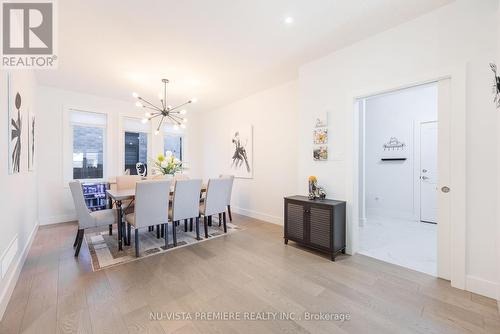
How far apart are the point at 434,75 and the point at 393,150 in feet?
9.67

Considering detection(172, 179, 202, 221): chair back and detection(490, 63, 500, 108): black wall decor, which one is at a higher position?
detection(490, 63, 500, 108): black wall decor

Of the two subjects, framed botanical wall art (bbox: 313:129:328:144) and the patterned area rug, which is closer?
the patterned area rug

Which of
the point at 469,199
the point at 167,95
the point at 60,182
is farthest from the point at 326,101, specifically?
the point at 60,182

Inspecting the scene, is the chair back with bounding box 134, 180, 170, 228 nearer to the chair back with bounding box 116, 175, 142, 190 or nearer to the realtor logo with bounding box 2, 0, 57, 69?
the chair back with bounding box 116, 175, 142, 190

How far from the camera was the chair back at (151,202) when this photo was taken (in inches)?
107

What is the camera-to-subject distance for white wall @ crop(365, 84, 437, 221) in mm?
4391

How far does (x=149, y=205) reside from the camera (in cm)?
284

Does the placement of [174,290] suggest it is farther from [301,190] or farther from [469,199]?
[469,199]

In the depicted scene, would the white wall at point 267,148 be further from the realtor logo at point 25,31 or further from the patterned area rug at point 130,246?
the realtor logo at point 25,31

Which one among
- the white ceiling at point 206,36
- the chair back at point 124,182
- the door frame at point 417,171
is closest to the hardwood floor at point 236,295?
the chair back at point 124,182

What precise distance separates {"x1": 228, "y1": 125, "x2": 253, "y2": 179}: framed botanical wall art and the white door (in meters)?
3.47

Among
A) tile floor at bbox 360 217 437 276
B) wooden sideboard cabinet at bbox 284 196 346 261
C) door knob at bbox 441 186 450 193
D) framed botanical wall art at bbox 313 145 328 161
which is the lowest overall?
tile floor at bbox 360 217 437 276

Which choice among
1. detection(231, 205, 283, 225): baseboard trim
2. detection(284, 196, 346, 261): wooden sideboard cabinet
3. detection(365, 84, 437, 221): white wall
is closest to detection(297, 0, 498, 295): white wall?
detection(284, 196, 346, 261): wooden sideboard cabinet

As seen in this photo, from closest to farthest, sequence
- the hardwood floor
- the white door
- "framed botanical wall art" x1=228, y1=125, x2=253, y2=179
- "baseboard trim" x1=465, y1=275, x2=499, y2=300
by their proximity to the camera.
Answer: the hardwood floor < "baseboard trim" x1=465, y1=275, x2=499, y2=300 < the white door < "framed botanical wall art" x1=228, y1=125, x2=253, y2=179
